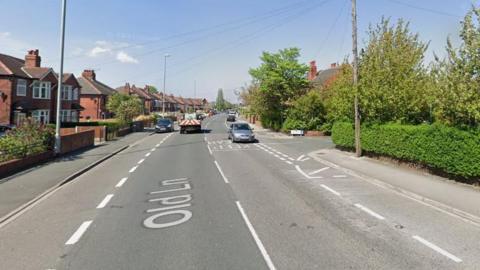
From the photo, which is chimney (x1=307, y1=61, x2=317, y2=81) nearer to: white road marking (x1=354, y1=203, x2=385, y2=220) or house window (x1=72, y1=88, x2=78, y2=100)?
house window (x1=72, y1=88, x2=78, y2=100)

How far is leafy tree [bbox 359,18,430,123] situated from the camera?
16.4 metres

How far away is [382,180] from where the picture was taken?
39.9 ft

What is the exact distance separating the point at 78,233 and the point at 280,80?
3376 centimetres

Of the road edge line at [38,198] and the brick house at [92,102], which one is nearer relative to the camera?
the road edge line at [38,198]

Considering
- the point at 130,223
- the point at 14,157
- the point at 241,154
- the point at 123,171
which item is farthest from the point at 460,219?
the point at 14,157

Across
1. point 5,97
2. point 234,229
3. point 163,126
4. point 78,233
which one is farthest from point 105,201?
point 163,126

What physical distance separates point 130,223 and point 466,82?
1079 cm

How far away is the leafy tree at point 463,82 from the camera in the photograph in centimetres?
1098

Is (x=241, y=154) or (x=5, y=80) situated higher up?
(x=5, y=80)

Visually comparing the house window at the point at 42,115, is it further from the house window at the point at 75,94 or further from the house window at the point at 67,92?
the house window at the point at 75,94

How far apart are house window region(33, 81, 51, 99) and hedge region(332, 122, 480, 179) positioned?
3265cm

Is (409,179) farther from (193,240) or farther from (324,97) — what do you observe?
(324,97)

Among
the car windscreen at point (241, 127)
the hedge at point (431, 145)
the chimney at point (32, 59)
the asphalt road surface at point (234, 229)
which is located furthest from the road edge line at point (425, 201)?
the chimney at point (32, 59)

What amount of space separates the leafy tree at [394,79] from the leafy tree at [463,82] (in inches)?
162
